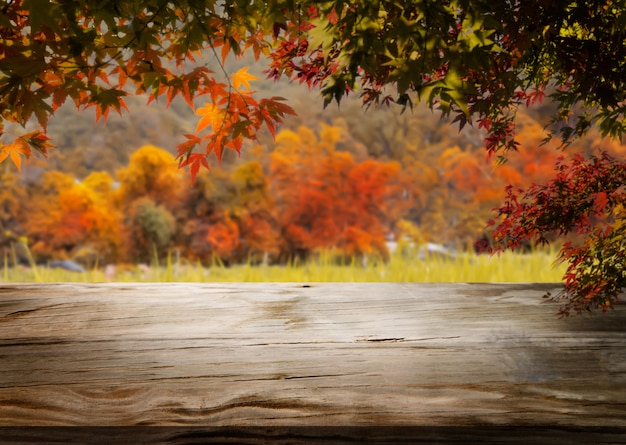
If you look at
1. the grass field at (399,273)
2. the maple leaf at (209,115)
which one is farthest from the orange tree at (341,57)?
the grass field at (399,273)

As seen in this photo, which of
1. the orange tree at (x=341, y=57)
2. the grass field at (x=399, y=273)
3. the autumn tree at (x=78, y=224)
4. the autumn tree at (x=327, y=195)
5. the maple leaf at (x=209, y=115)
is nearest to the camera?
the orange tree at (x=341, y=57)

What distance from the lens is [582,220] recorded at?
240 centimetres

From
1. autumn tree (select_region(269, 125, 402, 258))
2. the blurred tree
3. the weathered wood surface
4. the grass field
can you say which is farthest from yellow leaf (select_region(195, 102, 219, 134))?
the blurred tree

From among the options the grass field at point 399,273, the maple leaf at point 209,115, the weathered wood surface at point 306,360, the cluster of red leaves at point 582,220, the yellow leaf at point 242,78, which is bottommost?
the weathered wood surface at point 306,360

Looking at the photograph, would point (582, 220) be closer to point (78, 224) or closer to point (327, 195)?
point (327, 195)

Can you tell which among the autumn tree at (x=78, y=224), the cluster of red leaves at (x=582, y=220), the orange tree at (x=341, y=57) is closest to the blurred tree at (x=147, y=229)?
the autumn tree at (x=78, y=224)

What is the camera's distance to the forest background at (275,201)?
24.5ft

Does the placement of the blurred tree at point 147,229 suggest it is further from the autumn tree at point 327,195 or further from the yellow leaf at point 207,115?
the yellow leaf at point 207,115

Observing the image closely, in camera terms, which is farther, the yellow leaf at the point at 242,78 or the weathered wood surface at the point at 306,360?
the yellow leaf at the point at 242,78

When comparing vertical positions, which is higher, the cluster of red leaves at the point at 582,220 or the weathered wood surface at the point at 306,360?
the cluster of red leaves at the point at 582,220

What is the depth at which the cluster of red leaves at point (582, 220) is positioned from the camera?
7.51 feet

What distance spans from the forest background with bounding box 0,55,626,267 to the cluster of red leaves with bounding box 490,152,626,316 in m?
4.30

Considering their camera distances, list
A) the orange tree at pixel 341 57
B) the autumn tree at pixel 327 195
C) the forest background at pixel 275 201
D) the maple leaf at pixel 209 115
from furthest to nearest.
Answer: the forest background at pixel 275 201
the autumn tree at pixel 327 195
the maple leaf at pixel 209 115
the orange tree at pixel 341 57

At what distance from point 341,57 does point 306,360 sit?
1050mm
